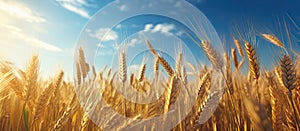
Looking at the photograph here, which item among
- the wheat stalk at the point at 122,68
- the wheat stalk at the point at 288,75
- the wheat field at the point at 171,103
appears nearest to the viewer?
the wheat field at the point at 171,103

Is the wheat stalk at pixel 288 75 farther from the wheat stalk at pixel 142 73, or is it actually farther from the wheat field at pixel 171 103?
the wheat stalk at pixel 142 73

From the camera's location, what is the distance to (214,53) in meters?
1.85

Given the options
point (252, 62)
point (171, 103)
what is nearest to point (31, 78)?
point (171, 103)

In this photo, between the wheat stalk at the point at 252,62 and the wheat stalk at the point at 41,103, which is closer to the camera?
the wheat stalk at the point at 41,103

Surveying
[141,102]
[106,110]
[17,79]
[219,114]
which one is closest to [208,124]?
[219,114]

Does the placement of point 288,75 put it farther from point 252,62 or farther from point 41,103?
point 41,103

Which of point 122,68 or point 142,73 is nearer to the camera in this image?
point 122,68

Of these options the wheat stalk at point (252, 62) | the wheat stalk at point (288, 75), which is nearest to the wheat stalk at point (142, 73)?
the wheat stalk at point (252, 62)

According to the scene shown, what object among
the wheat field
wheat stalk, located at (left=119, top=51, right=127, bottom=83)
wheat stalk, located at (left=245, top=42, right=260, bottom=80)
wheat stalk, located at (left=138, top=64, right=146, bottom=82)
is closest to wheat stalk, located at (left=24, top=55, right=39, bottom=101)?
the wheat field

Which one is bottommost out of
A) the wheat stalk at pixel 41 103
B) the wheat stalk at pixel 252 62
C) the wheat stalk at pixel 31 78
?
the wheat stalk at pixel 41 103

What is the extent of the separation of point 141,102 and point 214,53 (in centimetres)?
73

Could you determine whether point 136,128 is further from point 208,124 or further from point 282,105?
point 282,105

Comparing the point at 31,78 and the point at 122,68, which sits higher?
the point at 122,68

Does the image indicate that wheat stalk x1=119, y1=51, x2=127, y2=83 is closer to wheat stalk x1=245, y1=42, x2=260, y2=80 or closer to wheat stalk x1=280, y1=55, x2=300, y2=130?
wheat stalk x1=245, y1=42, x2=260, y2=80
